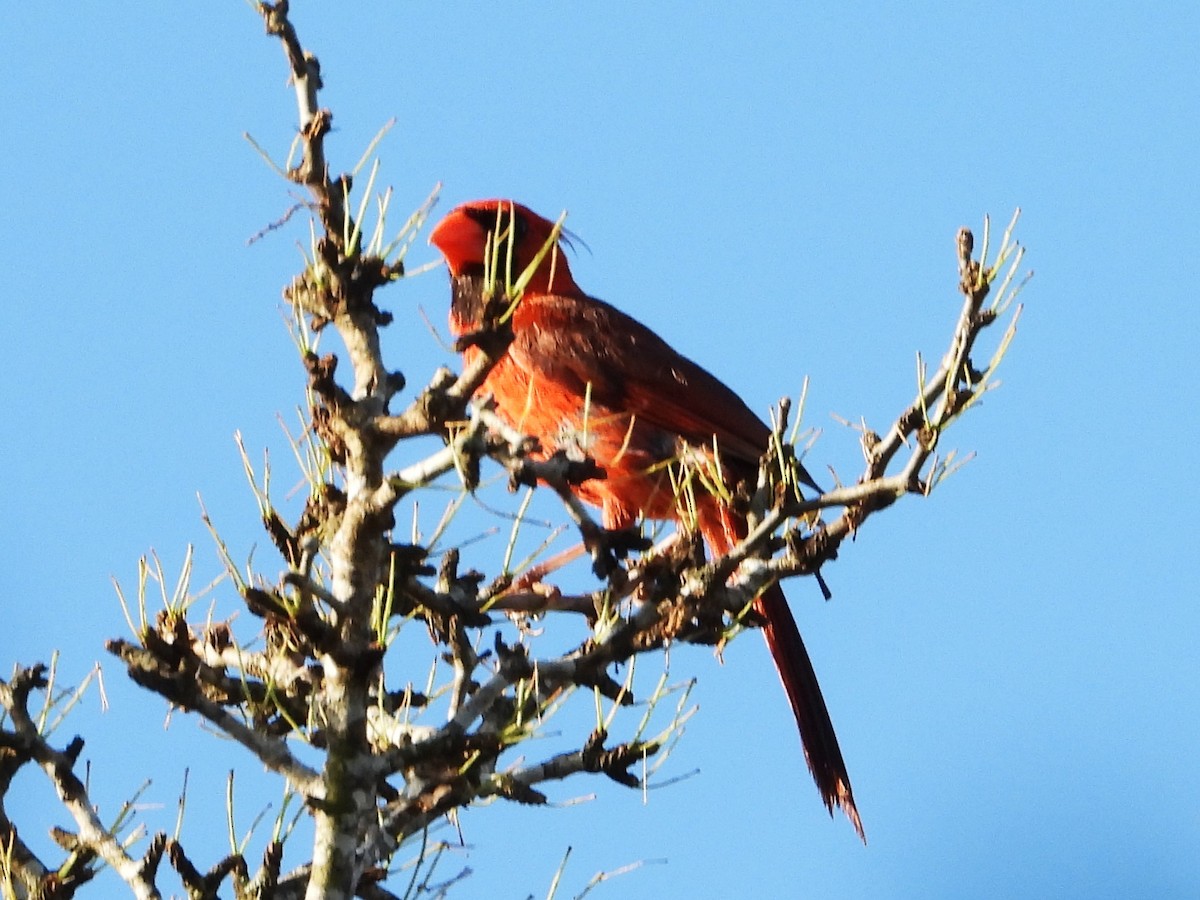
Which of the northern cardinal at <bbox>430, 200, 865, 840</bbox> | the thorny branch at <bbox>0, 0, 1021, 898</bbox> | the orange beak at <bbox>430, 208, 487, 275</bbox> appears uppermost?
the orange beak at <bbox>430, 208, 487, 275</bbox>

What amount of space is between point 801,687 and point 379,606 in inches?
70.0

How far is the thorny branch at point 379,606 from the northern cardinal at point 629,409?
895 mm

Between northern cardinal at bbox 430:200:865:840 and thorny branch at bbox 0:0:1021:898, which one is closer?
thorny branch at bbox 0:0:1021:898

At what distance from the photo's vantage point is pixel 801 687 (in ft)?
15.3

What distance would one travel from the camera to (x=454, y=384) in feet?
10.5

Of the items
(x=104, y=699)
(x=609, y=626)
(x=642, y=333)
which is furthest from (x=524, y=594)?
(x=642, y=333)

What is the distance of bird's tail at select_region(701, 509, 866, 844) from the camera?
14.8ft

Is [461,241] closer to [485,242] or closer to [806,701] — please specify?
[485,242]

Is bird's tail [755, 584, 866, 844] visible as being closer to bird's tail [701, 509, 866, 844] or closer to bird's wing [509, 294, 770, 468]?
bird's tail [701, 509, 866, 844]

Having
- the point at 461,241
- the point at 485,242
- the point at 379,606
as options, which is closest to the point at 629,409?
the point at 485,242

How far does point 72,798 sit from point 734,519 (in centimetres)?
187

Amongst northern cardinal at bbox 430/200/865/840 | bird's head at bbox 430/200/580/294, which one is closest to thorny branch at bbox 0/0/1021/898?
northern cardinal at bbox 430/200/865/840

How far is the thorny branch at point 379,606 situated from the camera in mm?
3186

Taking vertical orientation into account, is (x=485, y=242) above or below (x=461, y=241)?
below
